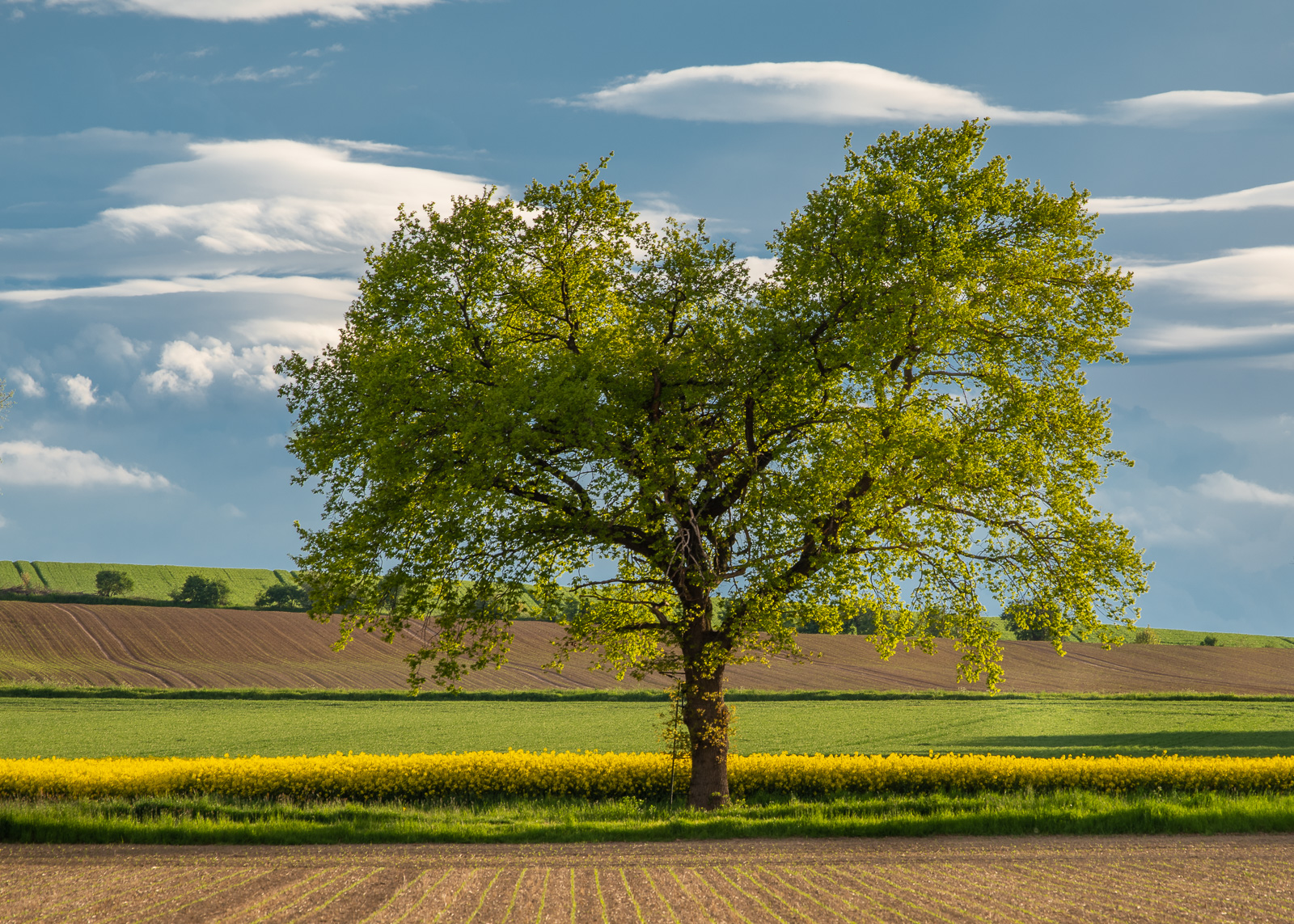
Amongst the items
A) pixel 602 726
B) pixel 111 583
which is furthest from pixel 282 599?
pixel 602 726

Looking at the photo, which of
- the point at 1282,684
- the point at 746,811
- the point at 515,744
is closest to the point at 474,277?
the point at 746,811

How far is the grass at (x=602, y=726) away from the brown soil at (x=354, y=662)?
981cm

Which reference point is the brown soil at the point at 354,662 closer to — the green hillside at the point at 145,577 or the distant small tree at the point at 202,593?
the distant small tree at the point at 202,593

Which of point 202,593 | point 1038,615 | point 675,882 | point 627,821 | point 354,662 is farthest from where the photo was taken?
point 202,593

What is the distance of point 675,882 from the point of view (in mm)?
12719

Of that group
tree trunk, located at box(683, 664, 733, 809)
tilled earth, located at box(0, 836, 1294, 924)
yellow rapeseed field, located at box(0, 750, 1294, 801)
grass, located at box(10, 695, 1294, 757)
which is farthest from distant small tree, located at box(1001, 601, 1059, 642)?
grass, located at box(10, 695, 1294, 757)

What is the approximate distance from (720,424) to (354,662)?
66.3m

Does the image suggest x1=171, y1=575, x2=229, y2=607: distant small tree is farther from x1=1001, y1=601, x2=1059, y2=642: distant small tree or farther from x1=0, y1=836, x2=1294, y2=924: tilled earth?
x1=1001, y1=601, x2=1059, y2=642: distant small tree

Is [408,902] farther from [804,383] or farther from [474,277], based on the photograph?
[474,277]

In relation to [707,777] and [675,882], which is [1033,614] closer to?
[707,777]

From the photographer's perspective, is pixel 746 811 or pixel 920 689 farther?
pixel 920 689

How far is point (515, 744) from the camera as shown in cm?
3919

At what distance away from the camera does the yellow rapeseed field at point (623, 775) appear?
2195 cm

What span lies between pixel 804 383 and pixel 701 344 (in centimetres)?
225
